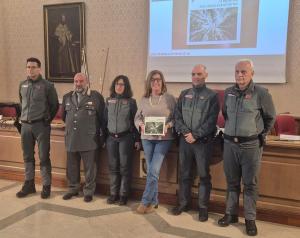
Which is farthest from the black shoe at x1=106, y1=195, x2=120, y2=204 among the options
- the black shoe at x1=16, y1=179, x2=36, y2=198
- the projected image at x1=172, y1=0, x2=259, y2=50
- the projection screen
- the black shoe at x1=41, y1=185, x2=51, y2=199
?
the projected image at x1=172, y1=0, x2=259, y2=50

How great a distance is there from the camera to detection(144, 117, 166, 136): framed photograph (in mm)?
3012

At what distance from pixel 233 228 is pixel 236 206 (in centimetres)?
19

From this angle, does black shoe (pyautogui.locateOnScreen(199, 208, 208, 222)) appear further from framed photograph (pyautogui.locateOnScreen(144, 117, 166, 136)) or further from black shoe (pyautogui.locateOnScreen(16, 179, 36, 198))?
black shoe (pyautogui.locateOnScreen(16, 179, 36, 198))

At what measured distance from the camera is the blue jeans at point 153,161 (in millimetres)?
3081

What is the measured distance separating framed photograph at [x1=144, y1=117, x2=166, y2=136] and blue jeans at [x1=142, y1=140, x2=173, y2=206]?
11cm

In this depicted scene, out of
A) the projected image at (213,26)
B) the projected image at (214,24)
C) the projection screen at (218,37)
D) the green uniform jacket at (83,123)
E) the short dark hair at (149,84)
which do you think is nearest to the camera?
the short dark hair at (149,84)

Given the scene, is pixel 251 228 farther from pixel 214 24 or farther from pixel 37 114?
pixel 214 24

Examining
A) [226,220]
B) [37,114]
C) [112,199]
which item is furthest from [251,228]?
[37,114]

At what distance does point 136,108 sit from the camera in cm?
333

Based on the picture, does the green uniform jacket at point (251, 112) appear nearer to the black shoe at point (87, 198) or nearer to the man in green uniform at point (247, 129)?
the man in green uniform at point (247, 129)

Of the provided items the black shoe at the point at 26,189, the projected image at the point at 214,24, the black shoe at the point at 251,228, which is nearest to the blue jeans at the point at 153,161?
the black shoe at the point at 251,228

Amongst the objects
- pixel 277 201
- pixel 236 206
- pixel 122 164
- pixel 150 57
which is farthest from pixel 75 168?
pixel 150 57

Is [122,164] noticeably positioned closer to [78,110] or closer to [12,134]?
[78,110]

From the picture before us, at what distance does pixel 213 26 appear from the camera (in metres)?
4.71
